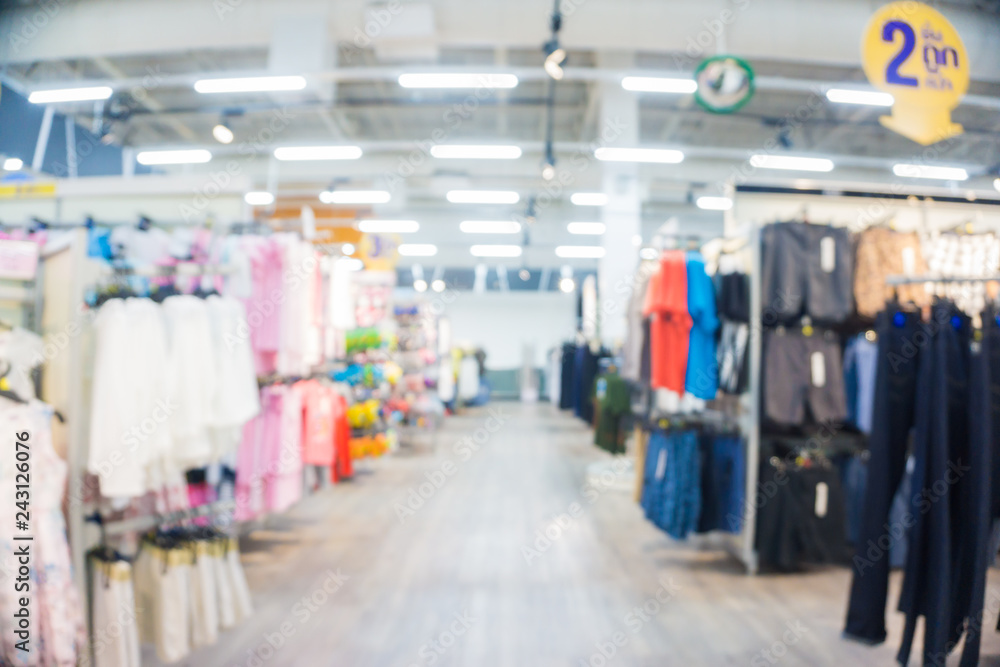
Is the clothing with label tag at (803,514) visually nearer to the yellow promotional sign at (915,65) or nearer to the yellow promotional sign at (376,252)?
the yellow promotional sign at (915,65)

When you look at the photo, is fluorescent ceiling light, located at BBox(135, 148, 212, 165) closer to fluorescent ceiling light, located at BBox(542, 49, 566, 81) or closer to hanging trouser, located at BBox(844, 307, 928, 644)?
fluorescent ceiling light, located at BBox(542, 49, 566, 81)

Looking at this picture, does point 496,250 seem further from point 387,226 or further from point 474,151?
point 474,151

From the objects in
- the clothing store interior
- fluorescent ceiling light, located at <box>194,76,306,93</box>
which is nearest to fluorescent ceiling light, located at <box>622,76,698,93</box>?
the clothing store interior

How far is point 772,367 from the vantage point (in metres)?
3.73

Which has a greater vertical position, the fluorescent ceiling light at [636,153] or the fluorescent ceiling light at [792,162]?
the fluorescent ceiling light at [792,162]

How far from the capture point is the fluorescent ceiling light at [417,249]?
17.0m

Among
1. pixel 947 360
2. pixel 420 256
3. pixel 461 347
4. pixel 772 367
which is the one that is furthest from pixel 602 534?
pixel 420 256

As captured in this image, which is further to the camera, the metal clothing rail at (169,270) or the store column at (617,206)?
the store column at (617,206)

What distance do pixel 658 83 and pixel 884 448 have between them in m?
5.04

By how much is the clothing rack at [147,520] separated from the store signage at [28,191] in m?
2.72

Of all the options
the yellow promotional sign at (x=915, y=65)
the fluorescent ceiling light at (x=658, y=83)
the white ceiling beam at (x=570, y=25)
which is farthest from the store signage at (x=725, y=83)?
the white ceiling beam at (x=570, y=25)

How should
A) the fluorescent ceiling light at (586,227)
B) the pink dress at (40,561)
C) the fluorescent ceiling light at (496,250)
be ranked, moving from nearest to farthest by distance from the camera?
1. the pink dress at (40,561)
2. the fluorescent ceiling light at (586,227)
3. the fluorescent ceiling light at (496,250)

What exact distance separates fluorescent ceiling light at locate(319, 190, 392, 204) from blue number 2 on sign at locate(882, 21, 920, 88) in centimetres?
811

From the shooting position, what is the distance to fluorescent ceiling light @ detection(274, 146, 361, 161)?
8.20 meters
